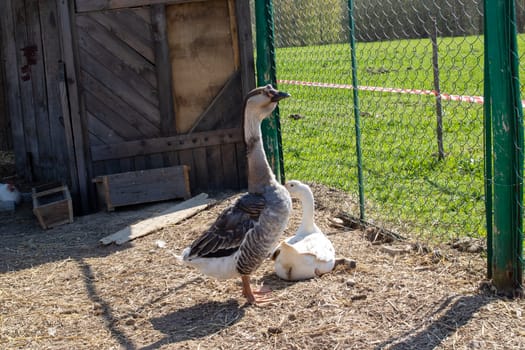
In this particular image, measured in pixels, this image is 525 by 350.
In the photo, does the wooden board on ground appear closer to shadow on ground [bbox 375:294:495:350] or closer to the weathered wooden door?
the weathered wooden door

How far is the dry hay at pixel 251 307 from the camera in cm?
415

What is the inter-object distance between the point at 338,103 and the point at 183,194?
4.51 meters

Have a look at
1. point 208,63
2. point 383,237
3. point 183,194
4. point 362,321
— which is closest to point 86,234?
point 183,194

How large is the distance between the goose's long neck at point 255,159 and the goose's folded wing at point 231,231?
94 millimetres

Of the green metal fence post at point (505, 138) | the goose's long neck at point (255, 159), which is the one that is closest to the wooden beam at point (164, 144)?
the goose's long neck at point (255, 159)

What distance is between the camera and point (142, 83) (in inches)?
303

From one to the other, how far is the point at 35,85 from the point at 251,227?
15.4 feet

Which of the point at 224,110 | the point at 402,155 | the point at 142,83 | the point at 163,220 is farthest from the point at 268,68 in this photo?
the point at 402,155

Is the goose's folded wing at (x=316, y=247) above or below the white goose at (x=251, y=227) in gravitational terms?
below

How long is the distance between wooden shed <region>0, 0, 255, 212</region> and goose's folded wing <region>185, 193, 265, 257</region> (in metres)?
3.18

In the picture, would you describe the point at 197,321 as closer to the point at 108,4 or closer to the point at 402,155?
the point at 108,4

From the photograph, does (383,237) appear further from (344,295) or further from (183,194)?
(183,194)

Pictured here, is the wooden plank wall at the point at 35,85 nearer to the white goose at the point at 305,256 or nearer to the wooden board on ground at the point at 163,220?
the wooden board on ground at the point at 163,220

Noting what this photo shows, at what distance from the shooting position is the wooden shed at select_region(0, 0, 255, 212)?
296 inches
